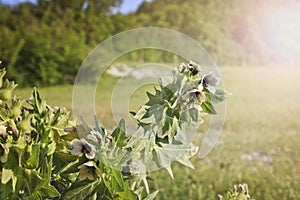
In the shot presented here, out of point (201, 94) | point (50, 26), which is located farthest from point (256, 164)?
point (50, 26)

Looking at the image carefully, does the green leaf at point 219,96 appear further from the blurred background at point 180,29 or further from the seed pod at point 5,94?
the blurred background at point 180,29

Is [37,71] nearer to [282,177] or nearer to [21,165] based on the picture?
[282,177]

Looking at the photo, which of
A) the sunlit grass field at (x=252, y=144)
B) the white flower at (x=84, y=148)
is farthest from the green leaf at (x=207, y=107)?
the sunlit grass field at (x=252, y=144)

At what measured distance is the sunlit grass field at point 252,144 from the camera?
255 centimetres

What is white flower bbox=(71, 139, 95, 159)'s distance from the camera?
1.77 feet

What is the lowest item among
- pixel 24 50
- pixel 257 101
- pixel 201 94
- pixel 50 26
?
pixel 201 94

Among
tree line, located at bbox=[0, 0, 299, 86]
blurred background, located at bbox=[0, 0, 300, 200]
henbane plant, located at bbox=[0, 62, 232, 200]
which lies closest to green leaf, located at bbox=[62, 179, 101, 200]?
henbane plant, located at bbox=[0, 62, 232, 200]

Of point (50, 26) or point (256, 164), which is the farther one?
point (50, 26)

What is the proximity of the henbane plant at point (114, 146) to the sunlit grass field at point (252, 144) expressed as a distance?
1765mm

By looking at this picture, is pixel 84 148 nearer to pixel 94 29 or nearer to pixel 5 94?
pixel 5 94

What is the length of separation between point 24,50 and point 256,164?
5.68 meters

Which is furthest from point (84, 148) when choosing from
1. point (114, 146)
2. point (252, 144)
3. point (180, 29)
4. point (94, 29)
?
point (180, 29)

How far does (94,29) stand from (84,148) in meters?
8.38

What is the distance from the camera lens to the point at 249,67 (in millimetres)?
8891
